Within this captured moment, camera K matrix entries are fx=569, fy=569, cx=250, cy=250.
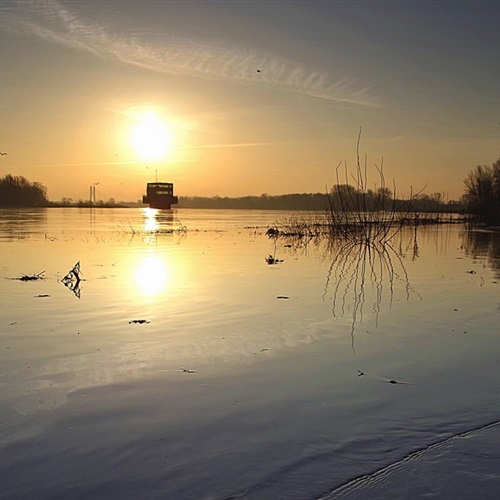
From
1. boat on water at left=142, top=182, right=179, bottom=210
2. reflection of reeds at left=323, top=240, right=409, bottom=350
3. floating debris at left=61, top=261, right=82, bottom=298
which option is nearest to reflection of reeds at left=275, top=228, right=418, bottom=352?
reflection of reeds at left=323, top=240, right=409, bottom=350

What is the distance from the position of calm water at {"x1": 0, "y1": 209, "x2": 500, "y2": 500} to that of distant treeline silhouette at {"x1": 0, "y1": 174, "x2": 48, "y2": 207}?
160606 millimetres

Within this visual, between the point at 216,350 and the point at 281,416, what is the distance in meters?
2.34

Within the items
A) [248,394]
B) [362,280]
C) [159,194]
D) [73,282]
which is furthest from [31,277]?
[159,194]

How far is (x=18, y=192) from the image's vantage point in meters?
161

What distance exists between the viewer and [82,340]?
779cm

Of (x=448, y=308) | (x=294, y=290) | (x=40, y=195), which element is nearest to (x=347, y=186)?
(x=294, y=290)

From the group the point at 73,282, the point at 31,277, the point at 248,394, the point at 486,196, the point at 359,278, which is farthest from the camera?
the point at 486,196

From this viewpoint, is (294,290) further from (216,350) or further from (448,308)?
(216,350)

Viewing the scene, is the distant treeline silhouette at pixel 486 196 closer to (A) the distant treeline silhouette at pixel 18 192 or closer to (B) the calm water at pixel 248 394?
(B) the calm water at pixel 248 394

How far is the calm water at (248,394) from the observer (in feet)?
13.0

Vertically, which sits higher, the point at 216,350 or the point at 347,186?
the point at 347,186

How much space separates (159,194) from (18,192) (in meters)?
45.6

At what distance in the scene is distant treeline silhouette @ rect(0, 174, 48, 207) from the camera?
159125mm

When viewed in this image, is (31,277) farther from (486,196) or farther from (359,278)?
(486,196)
